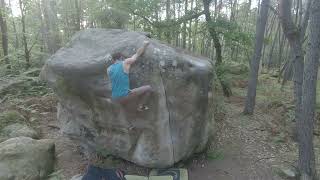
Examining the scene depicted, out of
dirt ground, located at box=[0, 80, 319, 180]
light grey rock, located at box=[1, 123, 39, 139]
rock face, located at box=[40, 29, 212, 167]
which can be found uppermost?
rock face, located at box=[40, 29, 212, 167]

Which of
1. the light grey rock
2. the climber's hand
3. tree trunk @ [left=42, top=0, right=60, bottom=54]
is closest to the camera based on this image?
the climber's hand

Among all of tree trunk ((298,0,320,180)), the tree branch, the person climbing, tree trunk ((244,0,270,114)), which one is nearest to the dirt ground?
tree trunk ((244,0,270,114))

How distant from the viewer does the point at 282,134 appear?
9.35 metres

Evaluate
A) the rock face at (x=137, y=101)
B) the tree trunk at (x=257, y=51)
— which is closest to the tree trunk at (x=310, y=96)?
the rock face at (x=137, y=101)

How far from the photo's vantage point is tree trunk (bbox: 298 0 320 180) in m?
6.00

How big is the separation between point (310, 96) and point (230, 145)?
2.88 m

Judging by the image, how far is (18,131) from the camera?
8.90 meters

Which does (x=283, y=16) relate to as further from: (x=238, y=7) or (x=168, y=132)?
(x=238, y=7)

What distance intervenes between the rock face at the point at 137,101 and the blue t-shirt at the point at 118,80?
1.21 ft

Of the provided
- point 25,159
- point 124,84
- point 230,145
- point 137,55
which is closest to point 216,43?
point 230,145

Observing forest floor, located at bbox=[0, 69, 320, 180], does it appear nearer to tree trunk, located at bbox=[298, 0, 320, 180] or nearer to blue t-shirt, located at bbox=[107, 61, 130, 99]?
tree trunk, located at bbox=[298, 0, 320, 180]

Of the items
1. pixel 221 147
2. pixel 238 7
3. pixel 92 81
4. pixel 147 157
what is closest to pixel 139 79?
pixel 92 81

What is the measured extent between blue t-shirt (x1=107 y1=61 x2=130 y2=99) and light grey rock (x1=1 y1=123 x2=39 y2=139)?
3878mm

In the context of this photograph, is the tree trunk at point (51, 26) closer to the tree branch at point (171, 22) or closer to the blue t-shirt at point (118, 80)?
the tree branch at point (171, 22)
